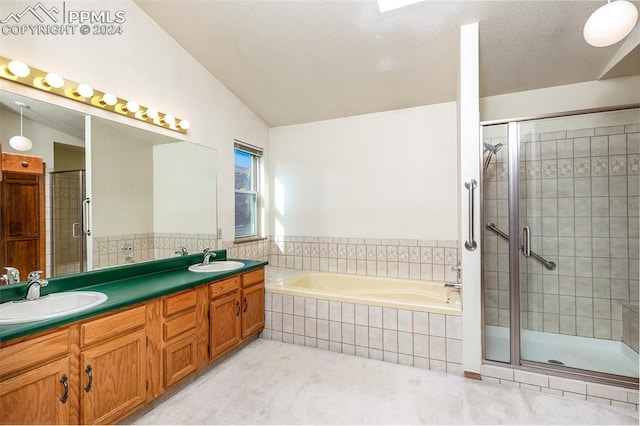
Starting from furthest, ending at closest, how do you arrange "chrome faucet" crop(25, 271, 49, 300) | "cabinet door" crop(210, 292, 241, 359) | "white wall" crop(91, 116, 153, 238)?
"cabinet door" crop(210, 292, 241, 359)
"white wall" crop(91, 116, 153, 238)
"chrome faucet" crop(25, 271, 49, 300)

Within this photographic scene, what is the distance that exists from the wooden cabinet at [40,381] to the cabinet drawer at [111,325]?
0.05m

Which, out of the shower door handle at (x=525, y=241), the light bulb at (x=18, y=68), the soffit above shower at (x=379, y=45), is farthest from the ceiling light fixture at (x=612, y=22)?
→ the light bulb at (x=18, y=68)

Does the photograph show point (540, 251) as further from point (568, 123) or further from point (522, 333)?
point (568, 123)

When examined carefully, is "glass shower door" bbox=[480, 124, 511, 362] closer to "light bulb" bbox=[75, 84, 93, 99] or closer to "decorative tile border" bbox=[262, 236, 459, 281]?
"decorative tile border" bbox=[262, 236, 459, 281]

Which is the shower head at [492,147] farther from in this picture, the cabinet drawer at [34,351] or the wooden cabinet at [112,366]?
the cabinet drawer at [34,351]

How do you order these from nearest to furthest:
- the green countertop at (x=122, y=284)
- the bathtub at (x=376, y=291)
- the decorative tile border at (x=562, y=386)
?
the green countertop at (x=122, y=284)
the decorative tile border at (x=562, y=386)
the bathtub at (x=376, y=291)

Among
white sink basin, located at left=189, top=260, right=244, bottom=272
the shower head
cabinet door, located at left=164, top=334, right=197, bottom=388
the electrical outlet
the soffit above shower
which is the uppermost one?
the soffit above shower

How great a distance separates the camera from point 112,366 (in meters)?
1.58

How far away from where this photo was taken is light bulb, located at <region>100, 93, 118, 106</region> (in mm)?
2053

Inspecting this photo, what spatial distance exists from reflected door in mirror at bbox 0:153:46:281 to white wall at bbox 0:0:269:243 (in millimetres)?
437

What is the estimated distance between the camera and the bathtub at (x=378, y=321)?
229cm

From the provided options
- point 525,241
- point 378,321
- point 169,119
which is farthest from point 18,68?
point 525,241

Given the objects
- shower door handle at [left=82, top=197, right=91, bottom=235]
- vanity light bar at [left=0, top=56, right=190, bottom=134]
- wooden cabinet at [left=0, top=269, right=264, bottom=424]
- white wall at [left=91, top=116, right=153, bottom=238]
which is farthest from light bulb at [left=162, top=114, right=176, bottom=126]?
wooden cabinet at [left=0, top=269, right=264, bottom=424]

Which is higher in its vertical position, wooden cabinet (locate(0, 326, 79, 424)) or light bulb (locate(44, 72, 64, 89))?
light bulb (locate(44, 72, 64, 89))
